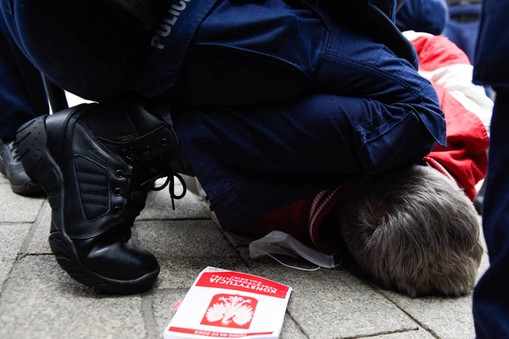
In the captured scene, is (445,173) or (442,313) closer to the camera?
(442,313)

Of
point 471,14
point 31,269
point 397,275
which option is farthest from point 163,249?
point 471,14

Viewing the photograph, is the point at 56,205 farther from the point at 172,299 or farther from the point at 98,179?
the point at 172,299

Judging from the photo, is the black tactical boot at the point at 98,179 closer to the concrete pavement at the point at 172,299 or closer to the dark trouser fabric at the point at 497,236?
the concrete pavement at the point at 172,299

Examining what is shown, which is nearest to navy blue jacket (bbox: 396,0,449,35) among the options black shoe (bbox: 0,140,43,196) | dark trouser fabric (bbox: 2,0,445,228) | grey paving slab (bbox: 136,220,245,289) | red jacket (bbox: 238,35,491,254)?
red jacket (bbox: 238,35,491,254)

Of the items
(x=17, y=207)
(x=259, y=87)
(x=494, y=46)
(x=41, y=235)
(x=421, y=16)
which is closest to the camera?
(x=494, y=46)

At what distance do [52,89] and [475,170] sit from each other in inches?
39.2

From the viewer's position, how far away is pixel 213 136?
2.73 feet

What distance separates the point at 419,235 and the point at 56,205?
619 millimetres

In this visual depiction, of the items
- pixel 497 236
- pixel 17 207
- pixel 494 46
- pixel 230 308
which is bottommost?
pixel 17 207

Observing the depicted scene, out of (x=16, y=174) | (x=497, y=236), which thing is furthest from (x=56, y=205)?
(x=497, y=236)

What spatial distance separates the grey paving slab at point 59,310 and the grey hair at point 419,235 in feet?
1.43

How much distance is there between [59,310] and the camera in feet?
2.24

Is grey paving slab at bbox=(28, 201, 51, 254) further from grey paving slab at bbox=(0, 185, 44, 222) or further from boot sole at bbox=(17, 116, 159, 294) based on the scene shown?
boot sole at bbox=(17, 116, 159, 294)

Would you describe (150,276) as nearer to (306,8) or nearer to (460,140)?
(306,8)
